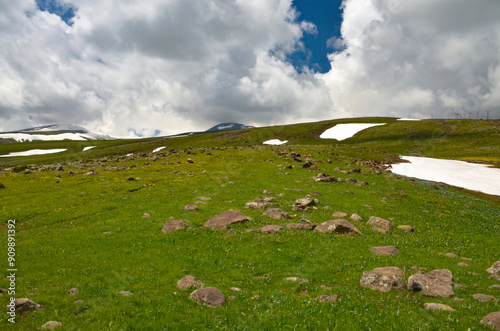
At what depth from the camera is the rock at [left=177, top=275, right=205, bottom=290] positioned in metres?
15.2

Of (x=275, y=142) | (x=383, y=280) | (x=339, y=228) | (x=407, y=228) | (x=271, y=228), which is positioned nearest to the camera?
(x=383, y=280)

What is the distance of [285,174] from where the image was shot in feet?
181

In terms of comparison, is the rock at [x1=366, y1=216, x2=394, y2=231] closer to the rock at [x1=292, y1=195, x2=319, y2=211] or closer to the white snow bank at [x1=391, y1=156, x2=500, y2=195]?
the rock at [x1=292, y1=195, x2=319, y2=211]

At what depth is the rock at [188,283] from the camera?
49.7 feet

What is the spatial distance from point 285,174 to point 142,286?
4283cm

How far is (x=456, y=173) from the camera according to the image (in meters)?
69.6

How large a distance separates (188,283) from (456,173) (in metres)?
83.0

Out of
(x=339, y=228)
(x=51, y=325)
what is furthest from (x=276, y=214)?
(x=51, y=325)

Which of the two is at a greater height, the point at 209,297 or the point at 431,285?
the point at 209,297

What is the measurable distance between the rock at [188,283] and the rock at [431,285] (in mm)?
12431

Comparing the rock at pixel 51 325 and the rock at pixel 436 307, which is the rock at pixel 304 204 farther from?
the rock at pixel 51 325

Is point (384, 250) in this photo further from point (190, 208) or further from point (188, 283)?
point (190, 208)

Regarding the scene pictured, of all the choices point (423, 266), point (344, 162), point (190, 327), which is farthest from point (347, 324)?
point (344, 162)

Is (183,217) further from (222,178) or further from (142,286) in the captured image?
(222,178)
